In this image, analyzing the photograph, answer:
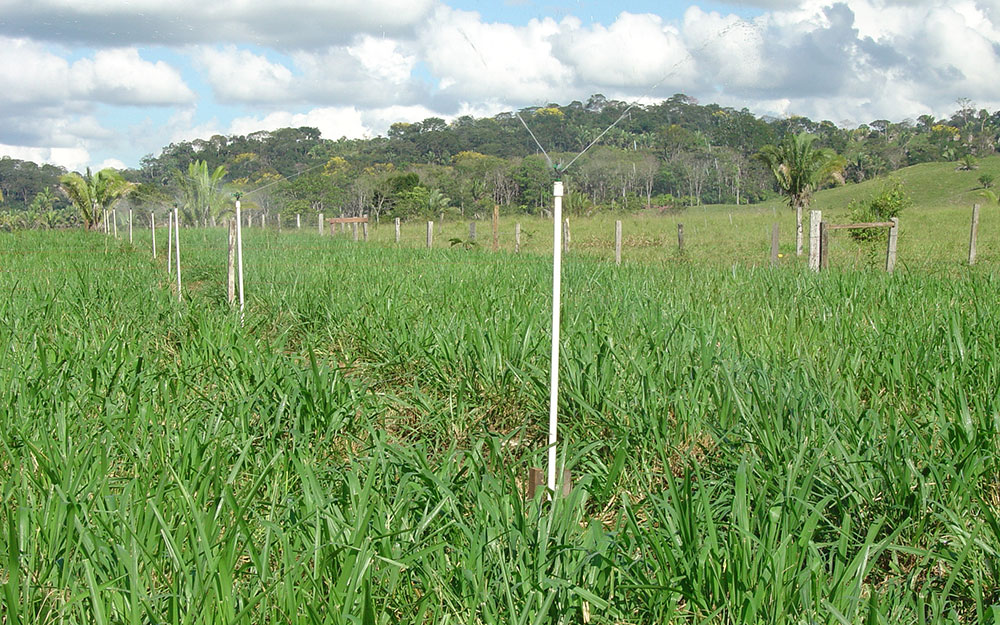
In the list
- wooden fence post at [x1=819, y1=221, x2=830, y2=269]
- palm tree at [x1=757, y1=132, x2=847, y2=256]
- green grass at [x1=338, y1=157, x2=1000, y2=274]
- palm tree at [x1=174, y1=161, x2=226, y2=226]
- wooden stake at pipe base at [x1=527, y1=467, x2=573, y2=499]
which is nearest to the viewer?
wooden stake at pipe base at [x1=527, y1=467, x2=573, y2=499]

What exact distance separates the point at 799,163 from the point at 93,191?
28555 mm

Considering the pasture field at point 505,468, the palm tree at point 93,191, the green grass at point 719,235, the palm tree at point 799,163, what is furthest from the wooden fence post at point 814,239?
the palm tree at point 93,191

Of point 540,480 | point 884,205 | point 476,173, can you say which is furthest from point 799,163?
point 540,480

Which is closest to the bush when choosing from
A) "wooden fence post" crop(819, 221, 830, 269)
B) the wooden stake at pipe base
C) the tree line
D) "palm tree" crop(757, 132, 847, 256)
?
the tree line

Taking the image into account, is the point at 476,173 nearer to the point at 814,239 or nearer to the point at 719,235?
the point at 719,235

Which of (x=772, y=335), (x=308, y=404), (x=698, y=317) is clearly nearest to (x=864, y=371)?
(x=772, y=335)

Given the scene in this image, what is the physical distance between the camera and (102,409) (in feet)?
11.4

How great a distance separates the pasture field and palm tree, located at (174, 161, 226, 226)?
1117 inches

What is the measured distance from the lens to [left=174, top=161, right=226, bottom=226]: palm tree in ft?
106

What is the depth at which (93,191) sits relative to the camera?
3403 cm

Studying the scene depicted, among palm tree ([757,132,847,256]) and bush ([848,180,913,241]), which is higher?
palm tree ([757,132,847,256])

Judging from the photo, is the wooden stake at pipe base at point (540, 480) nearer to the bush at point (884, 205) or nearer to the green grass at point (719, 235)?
the green grass at point (719, 235)

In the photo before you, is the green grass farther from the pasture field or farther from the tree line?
the pasture field

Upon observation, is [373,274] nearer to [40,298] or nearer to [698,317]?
[40,298]
